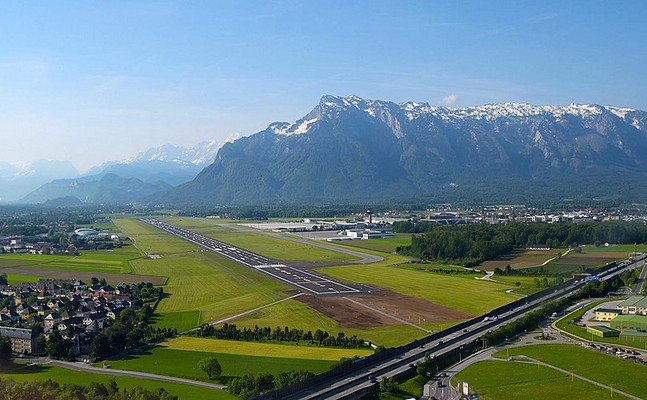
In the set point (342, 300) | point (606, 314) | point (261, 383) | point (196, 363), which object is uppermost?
Answer: point (606, 314)

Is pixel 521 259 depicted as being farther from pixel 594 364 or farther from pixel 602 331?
pixel 594 364

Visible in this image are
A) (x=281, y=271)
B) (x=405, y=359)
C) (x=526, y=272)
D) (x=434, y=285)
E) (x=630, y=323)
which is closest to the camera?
(x=405, y=359)

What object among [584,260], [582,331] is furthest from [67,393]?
[584,260]

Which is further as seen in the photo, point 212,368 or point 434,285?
point 434,285

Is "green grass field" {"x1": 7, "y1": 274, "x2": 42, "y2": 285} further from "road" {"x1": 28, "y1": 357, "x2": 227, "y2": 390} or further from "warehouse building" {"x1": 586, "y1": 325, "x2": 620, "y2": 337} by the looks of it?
"warehouse building" {"x1": 586, "y1": 325, "x2": 620, "y2": 337}

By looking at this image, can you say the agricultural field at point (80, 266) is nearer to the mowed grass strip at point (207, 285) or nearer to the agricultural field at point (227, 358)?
the mowed grass strip at point (207, 285)

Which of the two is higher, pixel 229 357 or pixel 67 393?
pixel 67 393

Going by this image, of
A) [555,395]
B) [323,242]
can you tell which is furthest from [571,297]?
[323,242]

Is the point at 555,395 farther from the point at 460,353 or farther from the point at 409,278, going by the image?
the point at 409,278
